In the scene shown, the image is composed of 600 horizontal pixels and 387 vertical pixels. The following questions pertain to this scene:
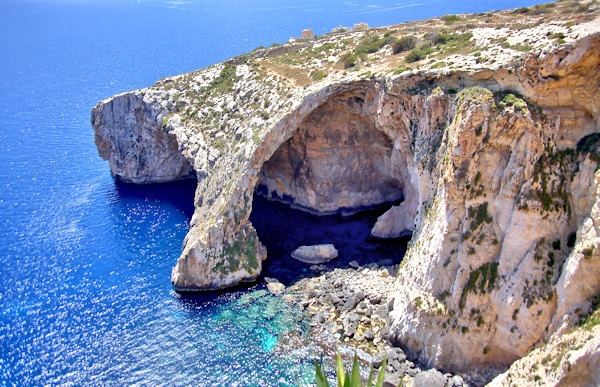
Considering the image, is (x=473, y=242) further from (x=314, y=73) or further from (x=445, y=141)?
(x=314, y=73)

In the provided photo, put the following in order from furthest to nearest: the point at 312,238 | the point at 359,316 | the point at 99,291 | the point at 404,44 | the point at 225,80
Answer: the point at 225,80 < the point at 404,44 < the point at 312,238 < the point at 99,291 < the point at 359,316

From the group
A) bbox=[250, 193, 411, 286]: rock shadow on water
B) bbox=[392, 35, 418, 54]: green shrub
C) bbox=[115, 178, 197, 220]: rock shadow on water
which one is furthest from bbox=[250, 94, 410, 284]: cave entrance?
bbox=[115, 178, 197, 220]: rock shadow on water

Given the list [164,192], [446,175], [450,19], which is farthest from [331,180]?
[450,19]

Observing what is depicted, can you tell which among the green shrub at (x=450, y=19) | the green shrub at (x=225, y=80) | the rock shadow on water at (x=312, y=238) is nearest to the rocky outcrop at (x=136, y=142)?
the green shrub at (x=225, y=80)

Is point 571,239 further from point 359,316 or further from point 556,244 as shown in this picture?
point 359,316

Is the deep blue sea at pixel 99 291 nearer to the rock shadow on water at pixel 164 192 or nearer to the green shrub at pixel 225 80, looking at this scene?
the rock shadow on water at pixel 164 192

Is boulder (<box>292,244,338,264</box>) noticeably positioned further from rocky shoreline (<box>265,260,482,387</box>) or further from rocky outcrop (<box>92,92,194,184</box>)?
rocky outcrop (<box>92,92,194,184</box>)
